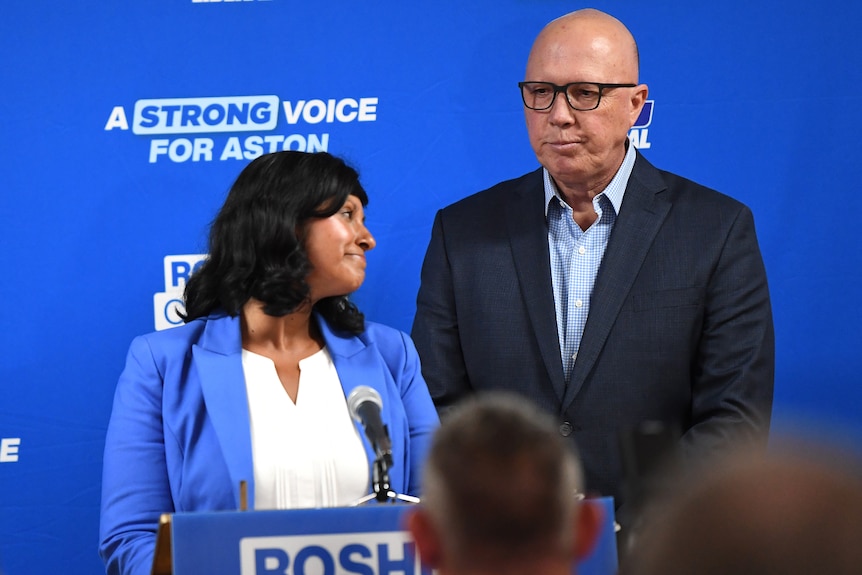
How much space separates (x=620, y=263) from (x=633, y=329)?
196 mm

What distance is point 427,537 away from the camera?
1064 mm

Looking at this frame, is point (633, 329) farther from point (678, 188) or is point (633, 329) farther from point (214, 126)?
point (214, 126)

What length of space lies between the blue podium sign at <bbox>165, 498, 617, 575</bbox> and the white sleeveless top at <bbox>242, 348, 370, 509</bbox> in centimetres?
63

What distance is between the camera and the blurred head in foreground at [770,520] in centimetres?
77

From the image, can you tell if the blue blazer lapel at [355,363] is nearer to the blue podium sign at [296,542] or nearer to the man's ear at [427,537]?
the blue podium sign at [296,542]

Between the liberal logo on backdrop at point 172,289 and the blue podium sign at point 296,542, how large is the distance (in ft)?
5.69

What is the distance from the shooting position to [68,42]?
364 cm

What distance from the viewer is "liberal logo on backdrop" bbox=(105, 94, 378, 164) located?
11.8 ft

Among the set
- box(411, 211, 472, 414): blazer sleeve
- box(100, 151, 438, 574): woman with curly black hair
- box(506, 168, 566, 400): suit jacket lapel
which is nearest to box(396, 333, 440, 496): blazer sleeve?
box(100, 151, 438, 574): woman with curly black hair

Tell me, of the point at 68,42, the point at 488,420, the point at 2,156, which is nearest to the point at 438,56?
the point at 68,42

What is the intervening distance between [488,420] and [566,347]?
7.37 ft

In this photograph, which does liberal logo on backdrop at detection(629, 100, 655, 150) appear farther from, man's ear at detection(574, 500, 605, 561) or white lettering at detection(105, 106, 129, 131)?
man's ear at detection(574, 500, 605, 561)

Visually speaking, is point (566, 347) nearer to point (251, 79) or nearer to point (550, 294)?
point (550, 294)

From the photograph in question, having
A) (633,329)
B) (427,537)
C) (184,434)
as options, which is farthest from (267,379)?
(427,537)
